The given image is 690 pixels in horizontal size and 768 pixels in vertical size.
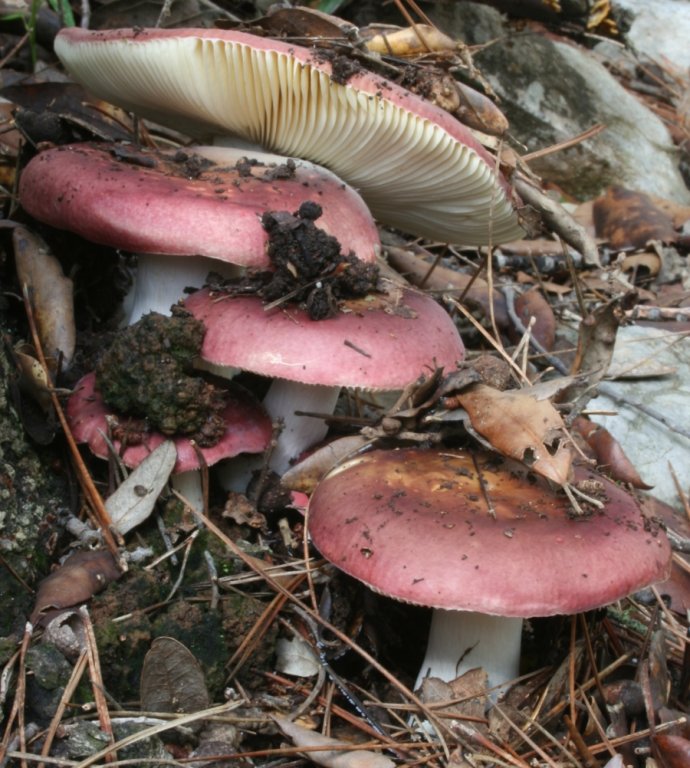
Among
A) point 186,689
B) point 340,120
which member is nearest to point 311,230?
point 340,120

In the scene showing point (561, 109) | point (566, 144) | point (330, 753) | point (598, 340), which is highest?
point (566, 144)

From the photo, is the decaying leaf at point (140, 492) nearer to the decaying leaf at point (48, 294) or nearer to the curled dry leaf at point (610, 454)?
the decaying leaf at point (48, 294)

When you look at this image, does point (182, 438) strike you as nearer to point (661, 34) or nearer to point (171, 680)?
point (171, 680)

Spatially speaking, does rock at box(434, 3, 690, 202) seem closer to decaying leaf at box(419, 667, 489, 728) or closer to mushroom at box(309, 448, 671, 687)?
mushroom at box(309, 448, 671, 687)

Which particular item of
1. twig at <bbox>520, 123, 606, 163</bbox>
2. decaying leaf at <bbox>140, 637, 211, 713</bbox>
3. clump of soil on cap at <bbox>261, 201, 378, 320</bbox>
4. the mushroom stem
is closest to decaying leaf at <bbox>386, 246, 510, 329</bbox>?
twig at <bbox>520, 123, 606, 163</bbox>

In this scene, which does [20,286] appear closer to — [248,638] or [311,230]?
[311,230]

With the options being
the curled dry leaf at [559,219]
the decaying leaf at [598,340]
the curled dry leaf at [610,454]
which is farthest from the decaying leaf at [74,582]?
the curled dry leaf at [559,219]

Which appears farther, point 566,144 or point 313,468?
point 566,144

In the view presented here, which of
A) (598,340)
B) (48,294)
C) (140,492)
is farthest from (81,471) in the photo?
(598,340)
